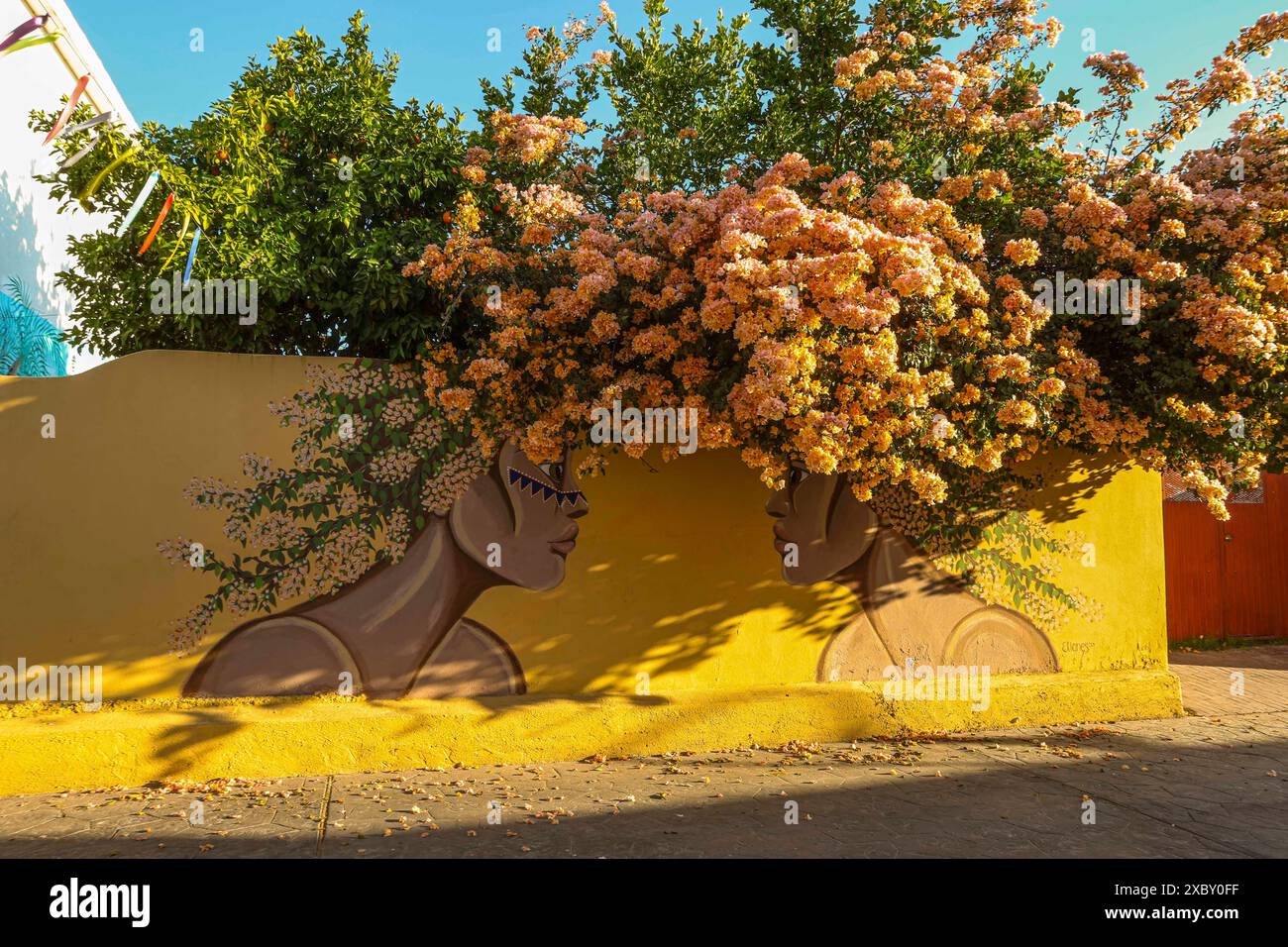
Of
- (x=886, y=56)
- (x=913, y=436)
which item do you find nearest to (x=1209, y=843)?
(x=913, y=436)

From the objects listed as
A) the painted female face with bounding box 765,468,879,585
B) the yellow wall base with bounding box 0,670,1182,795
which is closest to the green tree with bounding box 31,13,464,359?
the yellow wall base with bounding box 0,670,1182,795

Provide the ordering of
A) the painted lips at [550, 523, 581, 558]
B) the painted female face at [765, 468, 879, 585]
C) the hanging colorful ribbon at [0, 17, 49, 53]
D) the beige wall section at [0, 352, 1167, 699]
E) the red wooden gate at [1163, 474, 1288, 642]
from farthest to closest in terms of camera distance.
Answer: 1. the red wooden gate at [1163, 474, 1288, 642]
2. the painted female face at [765, 468, 879, 585]
3. the painted lips at [550, 523, 581, 558]
4. the hanging colorful ribbon at [0, 17, 49, 53]
5. the beige wall section at [0, 352, 1167, 699]

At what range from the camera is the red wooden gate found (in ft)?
34.3

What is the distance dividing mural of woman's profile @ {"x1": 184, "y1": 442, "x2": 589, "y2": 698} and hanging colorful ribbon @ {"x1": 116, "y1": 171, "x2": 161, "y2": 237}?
261cm

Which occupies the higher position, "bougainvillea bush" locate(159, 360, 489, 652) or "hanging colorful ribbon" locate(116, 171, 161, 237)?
"hanging colorful ribbon" locate(116, 171, 161, 237)

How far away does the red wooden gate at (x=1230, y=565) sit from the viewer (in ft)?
34.3

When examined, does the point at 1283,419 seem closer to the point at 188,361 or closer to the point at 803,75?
the point at 803,75

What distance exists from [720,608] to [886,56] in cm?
439

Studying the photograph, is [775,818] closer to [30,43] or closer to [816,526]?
[816,526]

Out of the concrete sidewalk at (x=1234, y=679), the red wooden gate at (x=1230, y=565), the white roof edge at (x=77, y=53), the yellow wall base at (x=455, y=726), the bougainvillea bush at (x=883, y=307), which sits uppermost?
the white roof edge at (x=77, y=53)

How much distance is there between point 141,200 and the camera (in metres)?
5.26

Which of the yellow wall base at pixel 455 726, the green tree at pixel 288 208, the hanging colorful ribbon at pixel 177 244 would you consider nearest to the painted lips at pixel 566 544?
the yellow wall base at pixel 455 726

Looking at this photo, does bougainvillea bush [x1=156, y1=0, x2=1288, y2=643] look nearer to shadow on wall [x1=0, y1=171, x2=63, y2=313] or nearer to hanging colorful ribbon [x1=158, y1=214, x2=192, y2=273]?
hanging colorful ribbon [x1=158, y1=214, x2=192, y2=273]

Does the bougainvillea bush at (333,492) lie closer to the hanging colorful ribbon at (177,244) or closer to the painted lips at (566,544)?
the painted lips at (566,544)
